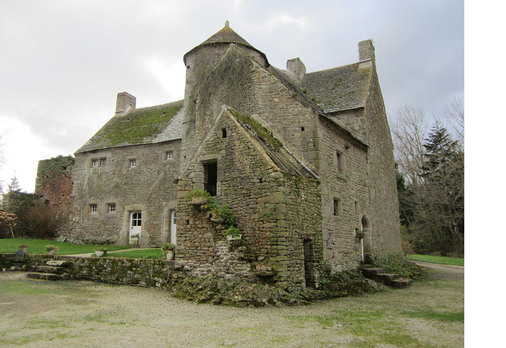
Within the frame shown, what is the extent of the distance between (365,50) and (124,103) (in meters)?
17.3

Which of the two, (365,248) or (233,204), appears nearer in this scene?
(233,204)

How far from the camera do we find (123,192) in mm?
21641

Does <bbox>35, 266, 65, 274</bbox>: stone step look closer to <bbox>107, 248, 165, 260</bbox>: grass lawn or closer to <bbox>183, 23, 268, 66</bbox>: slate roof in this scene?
<bbox>107, 248, 165, 260</bbox>: grass lawn

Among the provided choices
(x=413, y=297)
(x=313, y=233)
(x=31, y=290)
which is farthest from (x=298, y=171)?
(x=31, y=290)

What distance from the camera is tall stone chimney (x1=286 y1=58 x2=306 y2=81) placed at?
68.9 ft

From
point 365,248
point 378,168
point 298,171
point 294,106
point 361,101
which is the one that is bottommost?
point 365,248

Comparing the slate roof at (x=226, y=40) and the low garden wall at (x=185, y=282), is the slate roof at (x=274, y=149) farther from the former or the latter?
the slate roof at (x=226, y=40)

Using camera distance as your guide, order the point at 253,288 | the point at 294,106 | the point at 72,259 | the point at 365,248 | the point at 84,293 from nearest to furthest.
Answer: the point at 253,288, the point at 84,293, the point at 294,106, the point at 72,259, the point at 365,248

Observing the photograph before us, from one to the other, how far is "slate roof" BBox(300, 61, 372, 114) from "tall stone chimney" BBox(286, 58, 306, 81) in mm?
434

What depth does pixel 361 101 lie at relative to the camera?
16.2 meters

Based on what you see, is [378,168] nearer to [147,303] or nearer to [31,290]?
[147,303]

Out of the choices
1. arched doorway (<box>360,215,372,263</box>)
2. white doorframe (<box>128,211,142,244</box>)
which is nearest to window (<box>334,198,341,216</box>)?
arched doorway (<box>360,215,372,263</box>)

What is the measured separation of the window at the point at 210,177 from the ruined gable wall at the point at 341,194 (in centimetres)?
351

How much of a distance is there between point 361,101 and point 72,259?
539 inches
